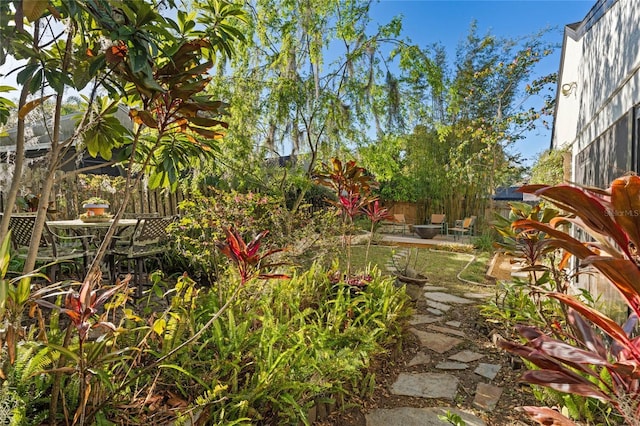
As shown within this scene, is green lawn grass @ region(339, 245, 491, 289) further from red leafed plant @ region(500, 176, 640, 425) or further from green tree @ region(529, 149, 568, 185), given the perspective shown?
red leafed plant @ region(500, 176, 640, 425)

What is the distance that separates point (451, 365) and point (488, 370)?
10.0 inches

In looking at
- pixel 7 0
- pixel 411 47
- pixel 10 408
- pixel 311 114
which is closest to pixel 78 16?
pixel 7 0

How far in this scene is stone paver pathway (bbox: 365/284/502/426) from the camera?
2.04 metres

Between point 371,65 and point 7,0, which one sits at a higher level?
point 371,65

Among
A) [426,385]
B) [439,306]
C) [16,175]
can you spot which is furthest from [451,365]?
[16,175]

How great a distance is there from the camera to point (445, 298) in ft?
14.8

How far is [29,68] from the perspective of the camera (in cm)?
135

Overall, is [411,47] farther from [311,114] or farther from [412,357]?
[412,357]

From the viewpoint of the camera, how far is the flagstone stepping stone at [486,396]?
219 centimetres

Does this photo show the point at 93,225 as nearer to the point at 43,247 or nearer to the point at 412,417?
the point at 43,247

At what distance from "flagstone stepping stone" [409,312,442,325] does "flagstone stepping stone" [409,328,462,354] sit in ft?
0.78

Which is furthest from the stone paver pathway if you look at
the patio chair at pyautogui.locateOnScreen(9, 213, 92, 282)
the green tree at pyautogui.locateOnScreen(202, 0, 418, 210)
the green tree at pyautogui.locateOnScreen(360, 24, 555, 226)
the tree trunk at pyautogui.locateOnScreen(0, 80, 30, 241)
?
the green tree at pyautogui.locateOnScreen(360, 24, 555, 226)

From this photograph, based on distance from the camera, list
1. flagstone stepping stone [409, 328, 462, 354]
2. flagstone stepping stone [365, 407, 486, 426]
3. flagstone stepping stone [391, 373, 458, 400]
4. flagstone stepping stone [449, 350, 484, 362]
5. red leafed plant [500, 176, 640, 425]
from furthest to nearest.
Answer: flagstone stepping stone [409, 328, 462, 354] → flagstone stepping stone [449, 350, 484, 362] → flagstone stepping stone [391, 373, 458, 400] → flagstone stepping stone [365, 407, 486, 426] → red leafed plant [500, 176, 640, 425]

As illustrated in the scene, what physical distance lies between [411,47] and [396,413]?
434cm
